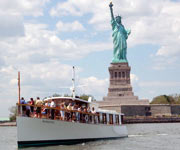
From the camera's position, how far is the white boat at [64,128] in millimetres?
40250

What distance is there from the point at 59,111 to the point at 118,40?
110m

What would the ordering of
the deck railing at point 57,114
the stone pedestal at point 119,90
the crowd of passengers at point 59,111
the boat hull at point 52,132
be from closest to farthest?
the boat hull at point 52,132 → the deck railing at point 57,114 → the crowd of passengers at point 59,111 → the stone pedestal at point 119,90

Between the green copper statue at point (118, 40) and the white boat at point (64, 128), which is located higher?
the green copper statue at point (118, 40)

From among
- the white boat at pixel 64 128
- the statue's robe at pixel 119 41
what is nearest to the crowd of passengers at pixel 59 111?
the white boat at pixel 64 128

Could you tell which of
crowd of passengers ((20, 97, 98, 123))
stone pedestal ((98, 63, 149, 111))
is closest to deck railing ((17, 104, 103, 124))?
crowd of passengers ((20, 97, 98, 123))

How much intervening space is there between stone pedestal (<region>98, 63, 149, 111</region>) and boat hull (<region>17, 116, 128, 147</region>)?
320ft

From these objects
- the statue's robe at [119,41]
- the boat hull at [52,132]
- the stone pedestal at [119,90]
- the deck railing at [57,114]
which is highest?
the statue's robe at [119,41]

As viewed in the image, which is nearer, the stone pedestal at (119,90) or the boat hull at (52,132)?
the boat hull at (52,132)

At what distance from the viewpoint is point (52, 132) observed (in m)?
41.8

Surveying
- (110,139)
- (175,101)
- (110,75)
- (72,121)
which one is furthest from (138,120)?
(72,121)

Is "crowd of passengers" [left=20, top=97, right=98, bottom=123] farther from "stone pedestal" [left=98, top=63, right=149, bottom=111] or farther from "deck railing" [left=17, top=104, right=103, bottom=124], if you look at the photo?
"stone pedestal" [left=98, top=63, right=149, bottom=111]

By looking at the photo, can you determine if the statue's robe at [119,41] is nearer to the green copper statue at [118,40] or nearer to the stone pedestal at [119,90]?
the green copper statue at [118,40]

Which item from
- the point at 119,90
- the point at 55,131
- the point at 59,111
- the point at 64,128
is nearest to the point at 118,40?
the point at 119,90

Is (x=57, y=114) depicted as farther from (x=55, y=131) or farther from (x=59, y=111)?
(x=55, y=131)
